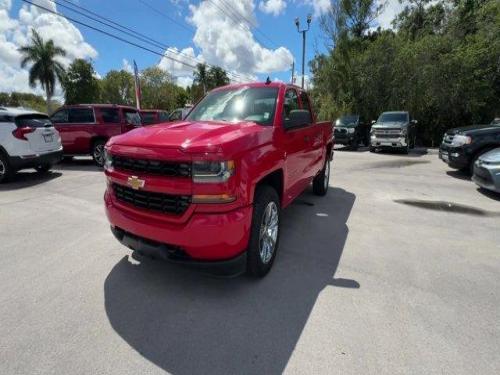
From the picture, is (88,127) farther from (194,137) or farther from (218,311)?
(218,311)

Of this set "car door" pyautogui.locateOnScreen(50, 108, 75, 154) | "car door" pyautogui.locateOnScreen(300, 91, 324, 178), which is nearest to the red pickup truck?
"car door" pyautogui.locateOnScreen(300, 91, 324, 178)

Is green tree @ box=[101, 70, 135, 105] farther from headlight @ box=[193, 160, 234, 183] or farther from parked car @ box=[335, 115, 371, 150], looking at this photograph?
headlight @ box=[193, 160, 234, 183]

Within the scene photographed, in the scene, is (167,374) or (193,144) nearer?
(167,374)

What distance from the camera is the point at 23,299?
3.12 metres

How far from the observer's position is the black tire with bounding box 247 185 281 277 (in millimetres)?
3148

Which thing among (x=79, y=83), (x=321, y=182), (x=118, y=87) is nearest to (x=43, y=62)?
(x=79, y=83)

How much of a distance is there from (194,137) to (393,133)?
13.5m

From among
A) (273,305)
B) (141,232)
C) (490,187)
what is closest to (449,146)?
(490,187)

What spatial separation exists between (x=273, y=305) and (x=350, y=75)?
21.5 meters

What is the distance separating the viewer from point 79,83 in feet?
153

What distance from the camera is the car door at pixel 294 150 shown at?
4.02 m

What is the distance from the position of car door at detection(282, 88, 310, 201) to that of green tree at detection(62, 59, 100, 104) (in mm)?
47728

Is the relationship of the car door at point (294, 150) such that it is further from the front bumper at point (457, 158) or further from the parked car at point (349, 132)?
the parked car at point (349, 132)

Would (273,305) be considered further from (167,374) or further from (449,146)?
(449,146)
